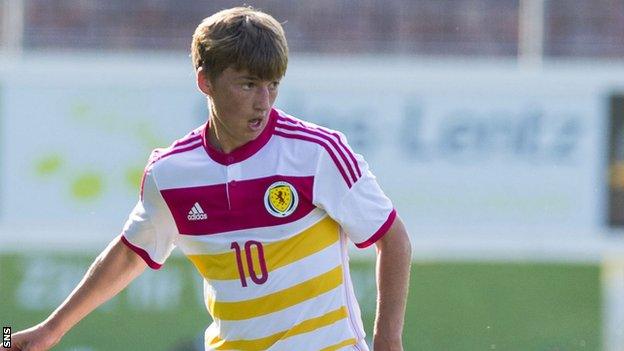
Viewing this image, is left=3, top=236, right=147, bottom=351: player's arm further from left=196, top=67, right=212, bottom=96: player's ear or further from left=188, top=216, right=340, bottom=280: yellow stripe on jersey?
left=196, top=67, right=212, bottom=96: player's ear

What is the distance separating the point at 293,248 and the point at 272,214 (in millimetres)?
106

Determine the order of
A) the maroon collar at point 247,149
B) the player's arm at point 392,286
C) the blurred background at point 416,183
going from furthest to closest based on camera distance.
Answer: the blurred background at point 416,183 < the maroon collar at point 247,149 < the player's arm at point 392,286

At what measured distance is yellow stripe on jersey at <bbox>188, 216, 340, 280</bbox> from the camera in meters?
3.81

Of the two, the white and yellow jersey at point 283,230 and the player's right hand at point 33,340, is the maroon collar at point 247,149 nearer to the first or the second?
the white and yellow jersey at point 283,230

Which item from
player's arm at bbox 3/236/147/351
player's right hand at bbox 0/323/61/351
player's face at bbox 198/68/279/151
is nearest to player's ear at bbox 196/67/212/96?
player's face at bbox 198/68/279/151

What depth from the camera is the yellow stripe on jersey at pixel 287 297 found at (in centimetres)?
379

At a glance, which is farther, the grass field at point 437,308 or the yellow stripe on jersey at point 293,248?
the grass field at point 437,308

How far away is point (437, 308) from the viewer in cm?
959

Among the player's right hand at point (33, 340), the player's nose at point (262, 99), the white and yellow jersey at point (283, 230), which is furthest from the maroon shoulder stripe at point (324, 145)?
the player's right hand at point (33, 340)

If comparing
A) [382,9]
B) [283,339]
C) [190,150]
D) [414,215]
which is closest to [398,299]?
[283,339]

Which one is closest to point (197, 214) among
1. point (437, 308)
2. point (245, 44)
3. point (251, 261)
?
point (251, 261)

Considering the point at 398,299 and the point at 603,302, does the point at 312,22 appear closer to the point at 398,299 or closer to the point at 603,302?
the point at 603,302

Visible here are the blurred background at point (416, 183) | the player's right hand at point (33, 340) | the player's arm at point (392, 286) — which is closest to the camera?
the player's arm at point (392, 286)

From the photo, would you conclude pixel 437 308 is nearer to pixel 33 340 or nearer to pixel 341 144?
pixel 33 340
